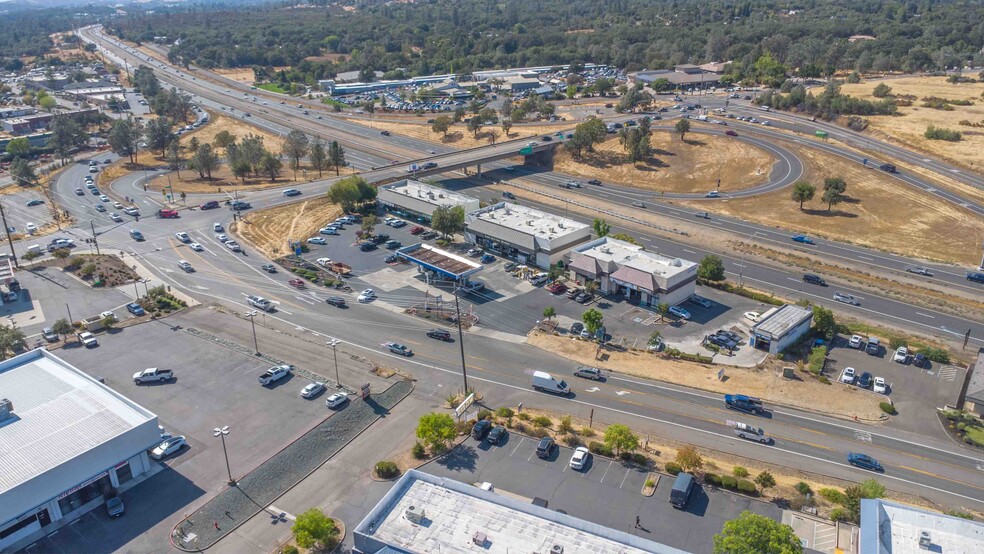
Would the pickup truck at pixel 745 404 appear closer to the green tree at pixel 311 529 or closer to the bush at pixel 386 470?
the bush at pixel 386 470

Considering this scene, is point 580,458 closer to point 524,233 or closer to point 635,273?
point 635,273

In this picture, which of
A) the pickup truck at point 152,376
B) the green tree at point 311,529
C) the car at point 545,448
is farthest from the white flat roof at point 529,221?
the green tree at point 311,529

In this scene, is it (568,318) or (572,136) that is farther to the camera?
(572,136)

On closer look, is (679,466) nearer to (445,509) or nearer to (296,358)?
(445,509)

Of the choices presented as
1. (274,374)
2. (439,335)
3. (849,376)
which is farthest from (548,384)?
(849,376)

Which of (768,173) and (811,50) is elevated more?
(811,50)

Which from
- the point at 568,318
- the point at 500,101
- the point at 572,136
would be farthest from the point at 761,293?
the point at 500,101
